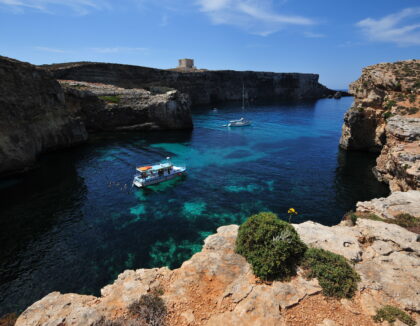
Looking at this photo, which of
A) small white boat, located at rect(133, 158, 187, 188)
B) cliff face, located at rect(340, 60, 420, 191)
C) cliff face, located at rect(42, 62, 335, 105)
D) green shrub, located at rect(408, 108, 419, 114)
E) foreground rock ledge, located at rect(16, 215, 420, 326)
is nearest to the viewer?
foreground rock ledge, located at rect(16, 215, 420, 326)

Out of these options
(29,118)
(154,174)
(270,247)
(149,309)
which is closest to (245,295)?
(270,247)

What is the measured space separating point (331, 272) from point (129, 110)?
74509mm

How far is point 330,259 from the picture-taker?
1379 centimetres

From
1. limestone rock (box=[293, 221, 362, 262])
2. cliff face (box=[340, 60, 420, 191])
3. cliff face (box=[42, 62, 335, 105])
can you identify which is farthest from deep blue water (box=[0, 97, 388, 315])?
cliff face (box=[42, 62, 335, 105])

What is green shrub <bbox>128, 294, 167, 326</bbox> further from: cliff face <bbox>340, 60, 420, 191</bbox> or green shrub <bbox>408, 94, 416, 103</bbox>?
green shrub <bbox>408, 94, 416, 103</bbox>

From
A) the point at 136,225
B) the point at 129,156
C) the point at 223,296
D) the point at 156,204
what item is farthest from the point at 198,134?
the point at 223,296

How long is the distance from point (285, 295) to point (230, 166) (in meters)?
35.3

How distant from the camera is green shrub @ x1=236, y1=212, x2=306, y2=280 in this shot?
13430 mm

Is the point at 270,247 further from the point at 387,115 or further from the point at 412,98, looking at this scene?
the point at 412,98

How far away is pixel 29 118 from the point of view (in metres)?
48.1

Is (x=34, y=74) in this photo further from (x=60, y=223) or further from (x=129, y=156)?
(x=60, y=223)

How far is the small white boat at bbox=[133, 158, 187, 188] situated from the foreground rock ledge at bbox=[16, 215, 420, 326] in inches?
970

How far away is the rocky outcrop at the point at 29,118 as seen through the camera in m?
40.6

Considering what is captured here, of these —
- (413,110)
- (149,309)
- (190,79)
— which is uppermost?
(190,79)
